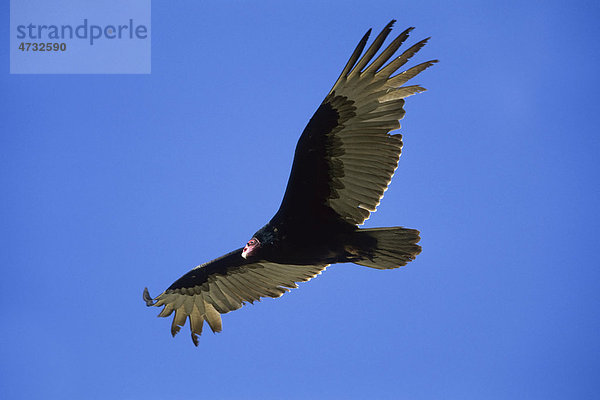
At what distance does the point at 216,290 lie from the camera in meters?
6.57

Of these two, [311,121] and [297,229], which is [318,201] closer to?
[297,229]

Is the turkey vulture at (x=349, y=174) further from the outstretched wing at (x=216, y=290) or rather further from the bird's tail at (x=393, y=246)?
the outstretched wing at (x=216, y=290)

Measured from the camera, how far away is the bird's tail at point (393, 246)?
508 centimetres

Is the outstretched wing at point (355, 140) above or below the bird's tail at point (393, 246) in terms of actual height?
above

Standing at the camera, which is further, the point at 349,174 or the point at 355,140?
the point at 349,174

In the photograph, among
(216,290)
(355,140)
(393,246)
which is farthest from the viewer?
(216,290)

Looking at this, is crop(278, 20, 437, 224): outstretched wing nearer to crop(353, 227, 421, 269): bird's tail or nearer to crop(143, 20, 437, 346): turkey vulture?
crop(143, 20, 437, 346): turkey vulture

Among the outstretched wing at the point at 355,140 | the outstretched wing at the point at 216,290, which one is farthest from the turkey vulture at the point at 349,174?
the outstretched wing at the point at 216,290

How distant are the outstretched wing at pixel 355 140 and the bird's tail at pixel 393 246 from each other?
0.79 feet

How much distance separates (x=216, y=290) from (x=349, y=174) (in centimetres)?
230

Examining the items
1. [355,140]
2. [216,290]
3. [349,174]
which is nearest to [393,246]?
[349,174]

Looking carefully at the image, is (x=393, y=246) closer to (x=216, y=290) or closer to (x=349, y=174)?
(x=349, y=174)

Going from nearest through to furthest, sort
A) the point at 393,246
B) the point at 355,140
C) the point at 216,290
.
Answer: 1. the point at 355,140
2. the point at 393,246
3. the point at 216,290

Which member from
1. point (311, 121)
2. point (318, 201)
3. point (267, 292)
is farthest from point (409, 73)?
point (267, 292)
